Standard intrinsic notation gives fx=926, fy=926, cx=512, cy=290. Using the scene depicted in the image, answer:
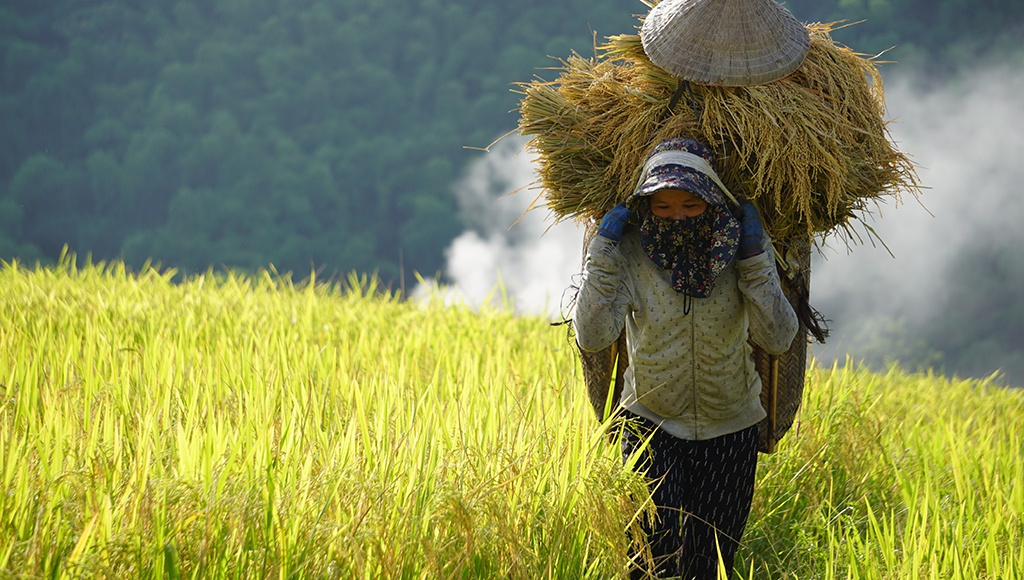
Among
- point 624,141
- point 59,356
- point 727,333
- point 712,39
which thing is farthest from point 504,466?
point 59,356

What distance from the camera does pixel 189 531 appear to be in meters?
2.08

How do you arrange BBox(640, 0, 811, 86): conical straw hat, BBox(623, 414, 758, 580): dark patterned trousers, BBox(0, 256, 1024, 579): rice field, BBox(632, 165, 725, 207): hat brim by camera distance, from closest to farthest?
BBox(0, 256, 1024, 579): rice field, BBox(632, 165, 725, 207): hat brim, BBox(640, 0, 811, 86): conical straw hat, BBox(623, 414, 758, 580): dark patterned trousers

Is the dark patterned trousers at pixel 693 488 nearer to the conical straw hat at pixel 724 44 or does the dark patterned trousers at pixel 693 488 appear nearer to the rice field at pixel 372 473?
the rice field at pixel 372 473

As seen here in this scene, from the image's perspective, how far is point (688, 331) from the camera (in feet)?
9.04

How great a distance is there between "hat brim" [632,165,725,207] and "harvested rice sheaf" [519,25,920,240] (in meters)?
0.18

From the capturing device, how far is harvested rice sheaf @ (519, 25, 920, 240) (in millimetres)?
2732

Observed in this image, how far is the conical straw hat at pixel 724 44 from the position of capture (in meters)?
2.75

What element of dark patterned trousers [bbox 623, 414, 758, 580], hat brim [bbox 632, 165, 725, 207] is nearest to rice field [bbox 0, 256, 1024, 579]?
dark patterned trousers [bbox 623, 414, 758, 580]

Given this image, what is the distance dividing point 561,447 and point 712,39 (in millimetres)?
1288

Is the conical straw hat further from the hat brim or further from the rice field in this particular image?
the rice field

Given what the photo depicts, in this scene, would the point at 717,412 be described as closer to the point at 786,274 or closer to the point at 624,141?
the point at 786,274

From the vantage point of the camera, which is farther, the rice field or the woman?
the woman

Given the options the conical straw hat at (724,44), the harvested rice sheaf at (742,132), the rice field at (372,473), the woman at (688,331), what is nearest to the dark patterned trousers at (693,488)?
→ the woman at (688,331)

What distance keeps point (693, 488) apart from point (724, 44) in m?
1.36
